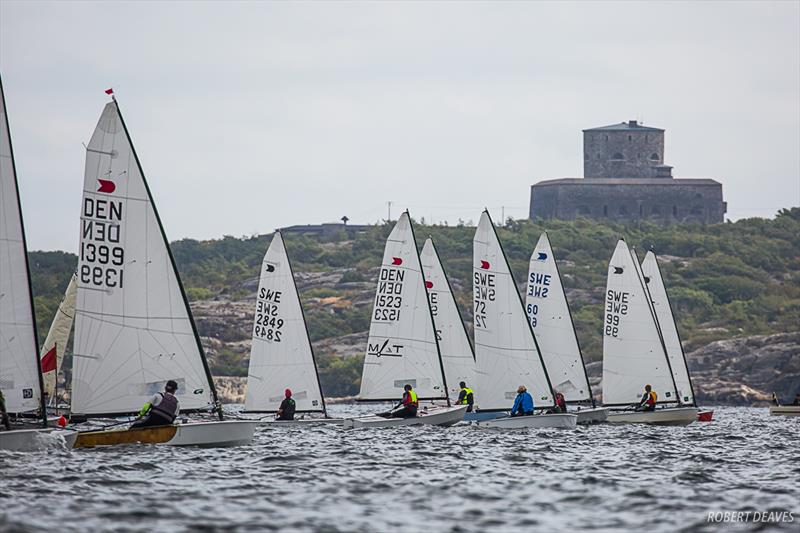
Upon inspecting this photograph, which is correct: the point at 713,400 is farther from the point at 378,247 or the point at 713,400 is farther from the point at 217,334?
the point at 378,247

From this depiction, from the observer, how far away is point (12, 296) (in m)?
24.8

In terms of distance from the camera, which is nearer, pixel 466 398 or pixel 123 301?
pixel 123 301

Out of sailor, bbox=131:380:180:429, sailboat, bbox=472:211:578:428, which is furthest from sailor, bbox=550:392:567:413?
sailor, bbox=131:380:180:429

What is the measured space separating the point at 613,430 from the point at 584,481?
15.0m

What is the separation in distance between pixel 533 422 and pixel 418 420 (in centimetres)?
312

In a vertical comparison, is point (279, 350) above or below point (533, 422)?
above

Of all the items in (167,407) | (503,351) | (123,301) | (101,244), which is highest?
(101,244)

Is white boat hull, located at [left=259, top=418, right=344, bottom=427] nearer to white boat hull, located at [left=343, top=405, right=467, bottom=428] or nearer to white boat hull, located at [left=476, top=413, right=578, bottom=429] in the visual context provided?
white boat hull, located at [left=343, top=405, right=467, bottom=428]

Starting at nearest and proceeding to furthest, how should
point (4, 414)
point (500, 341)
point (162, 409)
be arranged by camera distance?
1. point (4, 414)
2. point (162, 409)
3. point (500, 341)

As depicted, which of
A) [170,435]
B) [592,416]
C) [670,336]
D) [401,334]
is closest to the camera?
[170,435]

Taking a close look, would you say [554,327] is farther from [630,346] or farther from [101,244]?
[101,244]

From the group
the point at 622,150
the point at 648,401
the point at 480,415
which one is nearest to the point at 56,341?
the point at 480,415

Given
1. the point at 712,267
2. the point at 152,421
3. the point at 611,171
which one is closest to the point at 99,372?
the point at 152,421

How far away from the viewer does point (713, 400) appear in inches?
3418
